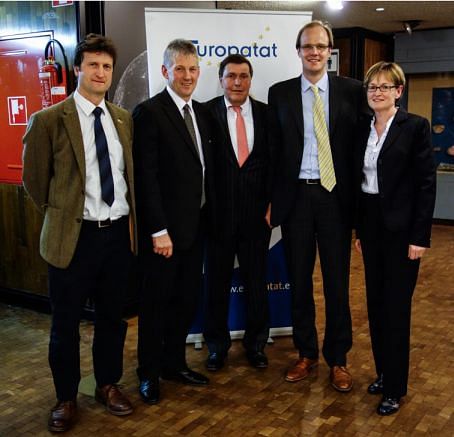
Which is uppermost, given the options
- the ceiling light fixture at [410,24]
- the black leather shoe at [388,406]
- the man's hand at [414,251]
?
the ceiling light fixture at [410,24]

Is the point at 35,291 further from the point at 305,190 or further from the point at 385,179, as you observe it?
the point at 385,179

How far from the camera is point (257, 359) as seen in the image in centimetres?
324

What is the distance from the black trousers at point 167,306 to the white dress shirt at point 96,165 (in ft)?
1.06

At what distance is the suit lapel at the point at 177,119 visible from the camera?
270cm

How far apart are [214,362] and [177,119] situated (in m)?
1.35

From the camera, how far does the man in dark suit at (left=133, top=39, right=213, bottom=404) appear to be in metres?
2.65

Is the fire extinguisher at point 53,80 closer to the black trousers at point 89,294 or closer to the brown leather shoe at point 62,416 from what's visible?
the black trousers at point 89,294

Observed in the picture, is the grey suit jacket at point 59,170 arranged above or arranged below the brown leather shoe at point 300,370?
above

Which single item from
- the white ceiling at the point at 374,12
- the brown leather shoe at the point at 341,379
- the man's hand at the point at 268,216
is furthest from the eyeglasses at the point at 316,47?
the white ceiling at the point at 374,12

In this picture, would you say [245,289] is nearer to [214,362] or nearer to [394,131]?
[214,362]

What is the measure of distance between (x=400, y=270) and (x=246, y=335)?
108 centimetres

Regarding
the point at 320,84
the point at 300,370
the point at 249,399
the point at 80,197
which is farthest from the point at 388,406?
the point at 80,197

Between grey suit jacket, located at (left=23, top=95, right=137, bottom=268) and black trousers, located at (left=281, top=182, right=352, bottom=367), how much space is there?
1.08 metres

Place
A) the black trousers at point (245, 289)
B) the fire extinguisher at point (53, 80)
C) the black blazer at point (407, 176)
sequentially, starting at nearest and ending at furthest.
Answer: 1. the black blazer at point (407, 176)
2. the black trousers at point (245, 289)
3. the fire extinguisher at point (53, 80)
